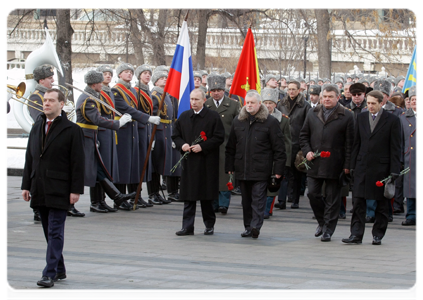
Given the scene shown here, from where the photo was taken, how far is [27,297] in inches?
243

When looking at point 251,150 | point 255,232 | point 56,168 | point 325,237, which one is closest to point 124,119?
point 251,150

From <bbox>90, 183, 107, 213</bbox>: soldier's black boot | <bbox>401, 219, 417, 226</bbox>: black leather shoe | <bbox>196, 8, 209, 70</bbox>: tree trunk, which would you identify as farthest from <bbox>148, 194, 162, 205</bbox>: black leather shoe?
<bbox>196, 8, 209, 70</bbox>: tree trunk

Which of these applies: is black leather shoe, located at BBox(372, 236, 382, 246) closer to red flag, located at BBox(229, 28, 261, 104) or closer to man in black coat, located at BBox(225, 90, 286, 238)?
man in black coat, located at BBox(225, 90, 286, 238)

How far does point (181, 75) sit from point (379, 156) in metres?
3.48

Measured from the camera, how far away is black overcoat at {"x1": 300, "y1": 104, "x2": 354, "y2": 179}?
9188 millimetres

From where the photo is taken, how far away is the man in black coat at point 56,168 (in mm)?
6770

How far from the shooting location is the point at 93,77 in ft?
35.8

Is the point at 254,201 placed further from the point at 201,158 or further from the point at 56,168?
the point at 56,168

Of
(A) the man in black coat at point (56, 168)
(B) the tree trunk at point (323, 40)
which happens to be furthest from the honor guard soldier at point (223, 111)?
(B) the tree trunk at point (323, 40)

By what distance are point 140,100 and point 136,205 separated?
160 centimetres

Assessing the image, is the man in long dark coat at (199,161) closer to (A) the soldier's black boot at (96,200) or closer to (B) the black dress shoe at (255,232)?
(B) the black dress shoe at (255,232)

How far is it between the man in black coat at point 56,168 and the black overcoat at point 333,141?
11.0ft

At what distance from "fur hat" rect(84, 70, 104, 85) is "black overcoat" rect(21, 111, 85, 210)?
4042 mm

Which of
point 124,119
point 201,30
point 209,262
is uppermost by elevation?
point 201,30
